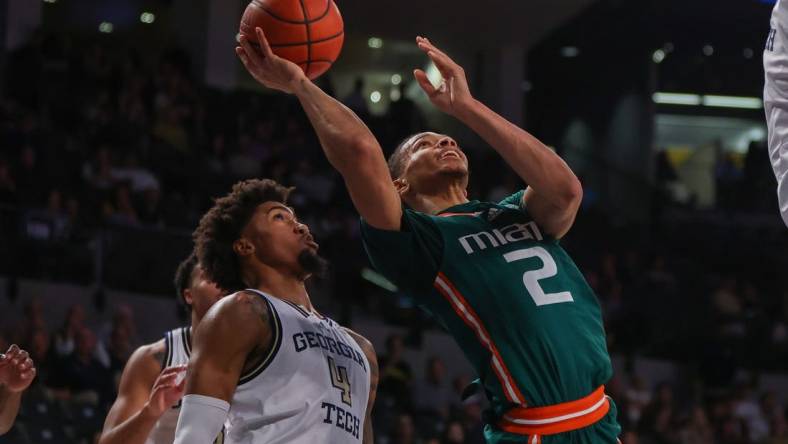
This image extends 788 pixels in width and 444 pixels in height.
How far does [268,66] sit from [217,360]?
0.91 m

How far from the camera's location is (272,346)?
3918 millimetres

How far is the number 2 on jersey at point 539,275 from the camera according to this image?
3.94 meters

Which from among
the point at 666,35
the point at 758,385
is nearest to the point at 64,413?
the point at 758,385

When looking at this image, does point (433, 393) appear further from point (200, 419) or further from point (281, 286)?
point (200, 419)

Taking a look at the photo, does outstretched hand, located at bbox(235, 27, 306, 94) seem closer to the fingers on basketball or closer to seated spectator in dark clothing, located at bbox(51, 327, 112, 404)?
the fingers on basketball

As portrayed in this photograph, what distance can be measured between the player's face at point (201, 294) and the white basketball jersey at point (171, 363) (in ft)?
0.39

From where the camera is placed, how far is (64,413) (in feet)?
27.9

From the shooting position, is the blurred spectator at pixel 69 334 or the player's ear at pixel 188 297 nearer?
the player's ear at pixel 188 297

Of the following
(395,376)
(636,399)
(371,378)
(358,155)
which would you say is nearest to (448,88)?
(358,155)

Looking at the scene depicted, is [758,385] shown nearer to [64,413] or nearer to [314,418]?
[64,413]

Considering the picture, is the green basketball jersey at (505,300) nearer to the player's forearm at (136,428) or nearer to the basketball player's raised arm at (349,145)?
the basketball player's raised arm at (349,145)

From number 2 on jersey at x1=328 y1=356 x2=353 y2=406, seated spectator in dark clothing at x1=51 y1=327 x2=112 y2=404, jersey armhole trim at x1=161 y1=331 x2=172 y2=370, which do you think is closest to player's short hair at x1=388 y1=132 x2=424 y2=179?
number 2 on jersey at x1=328 y1=356 x2=353 y2=406

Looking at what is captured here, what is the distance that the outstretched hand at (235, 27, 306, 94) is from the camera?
3836 millimetres

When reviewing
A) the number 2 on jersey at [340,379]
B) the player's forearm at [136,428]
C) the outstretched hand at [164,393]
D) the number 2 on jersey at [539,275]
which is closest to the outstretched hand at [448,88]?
the number 2 on jersey at [539,275]
